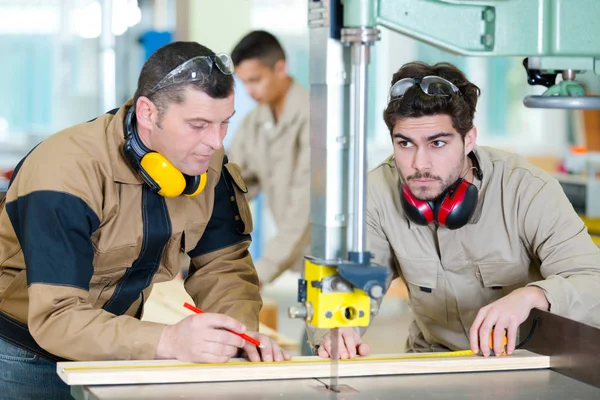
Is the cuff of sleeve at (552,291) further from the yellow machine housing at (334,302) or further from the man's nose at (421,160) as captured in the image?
the yellow machine housing at (334,302)

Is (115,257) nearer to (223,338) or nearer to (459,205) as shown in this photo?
(223,338)

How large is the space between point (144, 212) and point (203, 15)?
3.94 m

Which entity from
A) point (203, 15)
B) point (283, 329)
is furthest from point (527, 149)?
point (203, 15)

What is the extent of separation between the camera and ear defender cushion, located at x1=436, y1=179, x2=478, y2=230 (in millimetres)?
2391

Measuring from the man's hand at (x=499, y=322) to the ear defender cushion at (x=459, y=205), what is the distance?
0.29 m

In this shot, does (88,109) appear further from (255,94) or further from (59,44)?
(255,94)

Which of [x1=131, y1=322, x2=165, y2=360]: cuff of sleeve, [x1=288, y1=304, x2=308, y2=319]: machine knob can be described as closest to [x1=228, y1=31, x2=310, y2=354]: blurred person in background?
[x1=131, y1=322, x2=165, y2=360]: cuff of sleeve

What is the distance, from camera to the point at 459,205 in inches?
94.1

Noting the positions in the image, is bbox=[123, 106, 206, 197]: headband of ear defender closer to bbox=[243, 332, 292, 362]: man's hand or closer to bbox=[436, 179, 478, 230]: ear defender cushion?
bbox=[243, 332, 292, 362]: man's hand

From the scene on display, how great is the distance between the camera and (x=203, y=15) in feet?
19.5

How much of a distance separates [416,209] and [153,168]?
70 centimetres

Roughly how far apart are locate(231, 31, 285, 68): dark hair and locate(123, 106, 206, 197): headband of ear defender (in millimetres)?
2629

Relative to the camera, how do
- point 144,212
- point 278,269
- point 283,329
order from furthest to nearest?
point 283,329 → point 278,269 → point 144,212

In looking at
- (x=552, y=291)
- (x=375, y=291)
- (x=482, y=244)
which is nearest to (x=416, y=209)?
(x=482, y=244)
